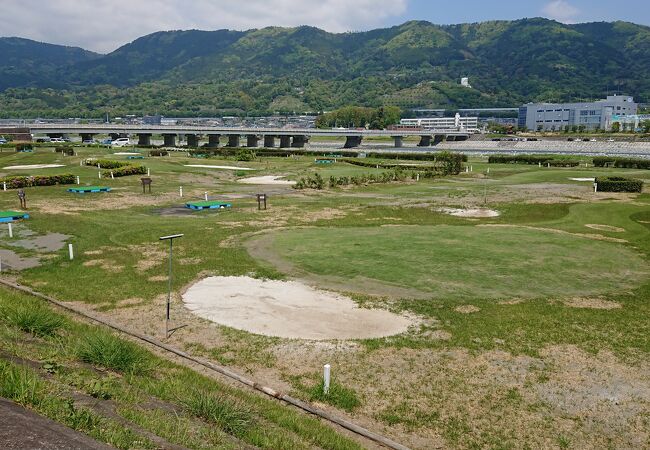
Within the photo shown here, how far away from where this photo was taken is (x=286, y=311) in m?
19.9

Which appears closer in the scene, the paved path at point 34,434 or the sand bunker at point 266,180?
the paved path at point 34,434

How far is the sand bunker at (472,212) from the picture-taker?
42.8 meters

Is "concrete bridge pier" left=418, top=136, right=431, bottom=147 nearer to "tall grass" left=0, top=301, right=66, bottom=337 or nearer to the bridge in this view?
the bridge

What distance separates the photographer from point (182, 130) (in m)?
143

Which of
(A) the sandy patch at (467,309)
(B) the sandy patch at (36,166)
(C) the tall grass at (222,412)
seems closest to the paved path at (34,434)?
(C) the tall grass at (222,412)

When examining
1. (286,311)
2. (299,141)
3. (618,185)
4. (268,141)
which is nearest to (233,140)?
(268,141)

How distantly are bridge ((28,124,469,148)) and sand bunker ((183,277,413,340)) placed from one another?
402 feet

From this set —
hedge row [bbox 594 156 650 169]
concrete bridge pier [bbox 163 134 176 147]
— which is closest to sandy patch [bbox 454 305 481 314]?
hedge row [bbox 594 156 650 169]

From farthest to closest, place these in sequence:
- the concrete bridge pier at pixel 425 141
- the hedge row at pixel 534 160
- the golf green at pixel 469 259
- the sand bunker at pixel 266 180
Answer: the concrete bridge pier at pixel 425 141 < the hedge row at pixel 534 160 < the sand bunker at pixel 266 180 < the golf green at pixel 469 259

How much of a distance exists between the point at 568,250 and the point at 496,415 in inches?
796

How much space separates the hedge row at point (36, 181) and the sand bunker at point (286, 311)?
40.1 m

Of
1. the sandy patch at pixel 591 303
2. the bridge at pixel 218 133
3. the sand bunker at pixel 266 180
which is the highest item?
the bridge at pixel 218 133

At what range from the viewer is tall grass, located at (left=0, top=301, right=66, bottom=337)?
14398 mm

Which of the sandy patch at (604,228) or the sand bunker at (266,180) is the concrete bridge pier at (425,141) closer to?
the sand bunker at (266,180)
